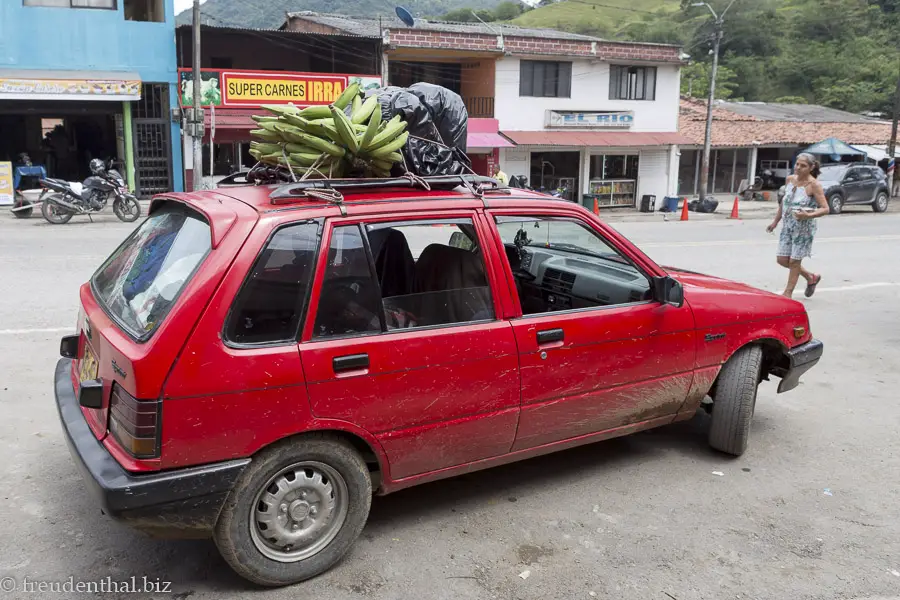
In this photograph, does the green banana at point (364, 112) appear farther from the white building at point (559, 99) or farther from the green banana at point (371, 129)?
the white building at point (559, 99)

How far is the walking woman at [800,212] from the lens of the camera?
27.5 ft

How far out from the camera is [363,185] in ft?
11.3

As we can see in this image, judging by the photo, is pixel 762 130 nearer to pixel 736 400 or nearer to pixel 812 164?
pixel 812 164

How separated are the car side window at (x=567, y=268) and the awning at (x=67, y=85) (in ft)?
64.6

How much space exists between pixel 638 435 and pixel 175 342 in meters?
3.10

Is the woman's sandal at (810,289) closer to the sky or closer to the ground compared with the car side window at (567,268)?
closer to the ground

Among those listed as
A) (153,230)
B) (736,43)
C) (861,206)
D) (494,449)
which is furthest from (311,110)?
(736,43)

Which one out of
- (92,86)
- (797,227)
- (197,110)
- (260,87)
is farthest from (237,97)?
(797,227)

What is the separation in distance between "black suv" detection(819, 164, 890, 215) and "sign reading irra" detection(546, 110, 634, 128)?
7.13 meters

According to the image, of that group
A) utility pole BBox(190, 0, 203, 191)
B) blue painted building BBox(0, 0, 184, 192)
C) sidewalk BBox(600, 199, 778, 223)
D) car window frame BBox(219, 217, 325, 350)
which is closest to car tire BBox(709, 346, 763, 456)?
car window frame BBox(219, 217, 325, 350)

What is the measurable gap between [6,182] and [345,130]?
66.7 feet

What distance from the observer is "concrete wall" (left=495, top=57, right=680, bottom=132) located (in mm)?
26594

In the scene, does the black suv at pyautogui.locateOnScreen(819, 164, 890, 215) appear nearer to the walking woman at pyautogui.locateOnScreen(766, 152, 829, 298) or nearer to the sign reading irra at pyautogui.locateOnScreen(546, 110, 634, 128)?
the sign reading irra at pyautogui.locateOnScreen(546, 110, 634, 128)

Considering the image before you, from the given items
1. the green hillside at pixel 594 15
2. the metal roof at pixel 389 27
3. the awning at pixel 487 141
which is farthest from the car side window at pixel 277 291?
the green hillside at pixel 594 15
